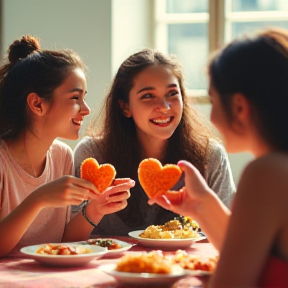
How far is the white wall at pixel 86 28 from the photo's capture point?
5.04 meters

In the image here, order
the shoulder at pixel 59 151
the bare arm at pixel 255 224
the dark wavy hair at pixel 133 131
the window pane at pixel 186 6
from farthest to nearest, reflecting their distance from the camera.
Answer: the window pane at pixel 186 6 → the dark wavy hair at pixel 133 131 → the shoulder at pixel 59 151 → the bare arm at pixel 255 224

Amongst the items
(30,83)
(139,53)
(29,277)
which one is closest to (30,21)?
(139,53)

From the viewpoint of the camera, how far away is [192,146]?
291 cm

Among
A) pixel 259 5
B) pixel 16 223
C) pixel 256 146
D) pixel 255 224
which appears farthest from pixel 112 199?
pixel 259 5

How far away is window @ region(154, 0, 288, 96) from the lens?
5461 millimetres

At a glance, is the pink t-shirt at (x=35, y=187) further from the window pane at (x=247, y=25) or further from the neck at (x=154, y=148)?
the window pane at (x=247, y=25)

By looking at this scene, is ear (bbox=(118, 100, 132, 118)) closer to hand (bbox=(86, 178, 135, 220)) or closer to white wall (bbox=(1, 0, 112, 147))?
hand (bbox=(86, 178, 135, 220))

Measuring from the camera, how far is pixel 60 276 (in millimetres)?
1726

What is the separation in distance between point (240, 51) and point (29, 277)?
0.81 m

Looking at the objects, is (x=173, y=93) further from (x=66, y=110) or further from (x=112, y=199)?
(x=112, y=199)

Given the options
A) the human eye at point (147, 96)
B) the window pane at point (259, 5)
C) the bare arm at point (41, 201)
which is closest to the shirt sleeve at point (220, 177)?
the human eye at point (147, 96)

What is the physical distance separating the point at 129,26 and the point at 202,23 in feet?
2.39

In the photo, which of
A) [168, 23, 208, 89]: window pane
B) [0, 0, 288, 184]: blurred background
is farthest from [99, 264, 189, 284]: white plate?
[168, 23, 208, 89]: window pane

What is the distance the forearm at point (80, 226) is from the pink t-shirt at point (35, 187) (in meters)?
0.06
